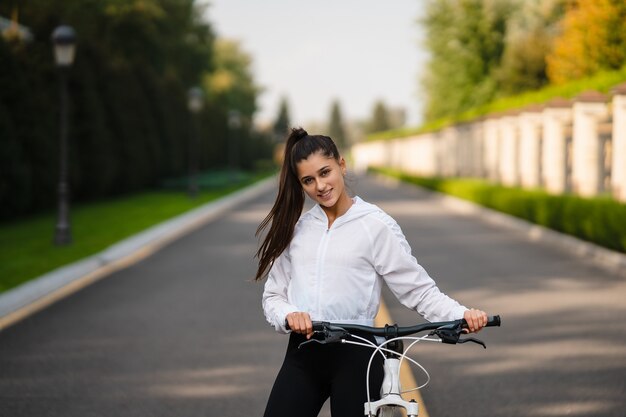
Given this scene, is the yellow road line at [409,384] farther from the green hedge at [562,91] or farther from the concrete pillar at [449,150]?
the concrete pillar at [449,150]

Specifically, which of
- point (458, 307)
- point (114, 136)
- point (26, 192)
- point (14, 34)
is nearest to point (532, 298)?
point (458, 307)

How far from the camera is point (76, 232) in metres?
19.6

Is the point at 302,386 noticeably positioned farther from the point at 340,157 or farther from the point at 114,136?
the point at 114,136

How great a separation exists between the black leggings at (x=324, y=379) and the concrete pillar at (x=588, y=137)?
2091 centimetres

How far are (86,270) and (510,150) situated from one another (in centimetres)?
2451

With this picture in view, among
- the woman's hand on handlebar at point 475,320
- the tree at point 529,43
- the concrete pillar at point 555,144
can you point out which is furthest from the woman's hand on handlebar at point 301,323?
the tree at point 529,43

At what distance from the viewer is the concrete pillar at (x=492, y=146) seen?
125 ft

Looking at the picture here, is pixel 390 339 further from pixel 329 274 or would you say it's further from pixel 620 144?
pixel 620 144

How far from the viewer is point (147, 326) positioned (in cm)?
912

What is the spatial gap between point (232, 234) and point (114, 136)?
1706 cm

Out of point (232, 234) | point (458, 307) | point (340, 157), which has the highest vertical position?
point (340, 157)

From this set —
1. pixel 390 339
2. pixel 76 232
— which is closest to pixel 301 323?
pixel 390 339

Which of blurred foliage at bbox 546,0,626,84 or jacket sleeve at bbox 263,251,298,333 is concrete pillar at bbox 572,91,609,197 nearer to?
blurred foliage at bbox 546,0,626,84

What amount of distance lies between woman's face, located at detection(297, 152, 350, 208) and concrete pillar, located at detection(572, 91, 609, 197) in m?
20.9
